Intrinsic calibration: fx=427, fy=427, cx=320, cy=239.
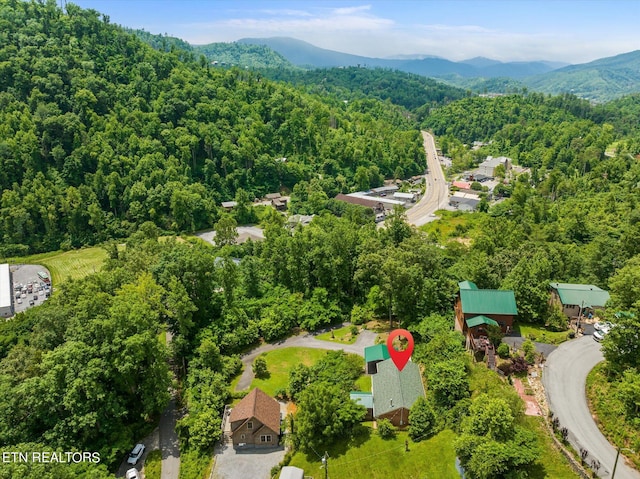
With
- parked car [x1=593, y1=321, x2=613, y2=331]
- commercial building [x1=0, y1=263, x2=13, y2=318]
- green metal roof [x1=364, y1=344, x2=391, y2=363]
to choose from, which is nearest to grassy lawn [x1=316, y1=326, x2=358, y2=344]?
green metal roof [x1=364, y1=344, x2=391, y2=363]

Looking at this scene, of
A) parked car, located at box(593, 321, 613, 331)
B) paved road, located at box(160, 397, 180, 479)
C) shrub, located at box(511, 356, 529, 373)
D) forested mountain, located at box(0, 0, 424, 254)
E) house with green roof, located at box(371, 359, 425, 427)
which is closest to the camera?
paved road, located at box(160, 397, 180, 479)

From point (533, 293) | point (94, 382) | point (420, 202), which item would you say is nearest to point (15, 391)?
point (94, 382)

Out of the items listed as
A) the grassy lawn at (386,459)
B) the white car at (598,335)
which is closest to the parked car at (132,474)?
the grassy lawn at (386,459)

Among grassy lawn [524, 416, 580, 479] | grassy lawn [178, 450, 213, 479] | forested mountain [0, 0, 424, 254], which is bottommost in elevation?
grassy lawn [178, 450, 213, 479]

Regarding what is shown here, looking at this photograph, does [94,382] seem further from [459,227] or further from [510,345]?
[459,227]

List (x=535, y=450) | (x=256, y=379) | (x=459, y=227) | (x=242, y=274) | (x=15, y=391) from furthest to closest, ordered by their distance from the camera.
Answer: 1. (x=459, y=227)
2. (x=242, y=274)
3. (x=256, y=379)
4. (x=15, y=391)
5. (x=535, y=450)

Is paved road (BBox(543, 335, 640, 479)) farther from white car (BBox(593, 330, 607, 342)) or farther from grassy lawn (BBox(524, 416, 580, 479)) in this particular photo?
grassy lawn (BBox(524, 416, 580, 479))
